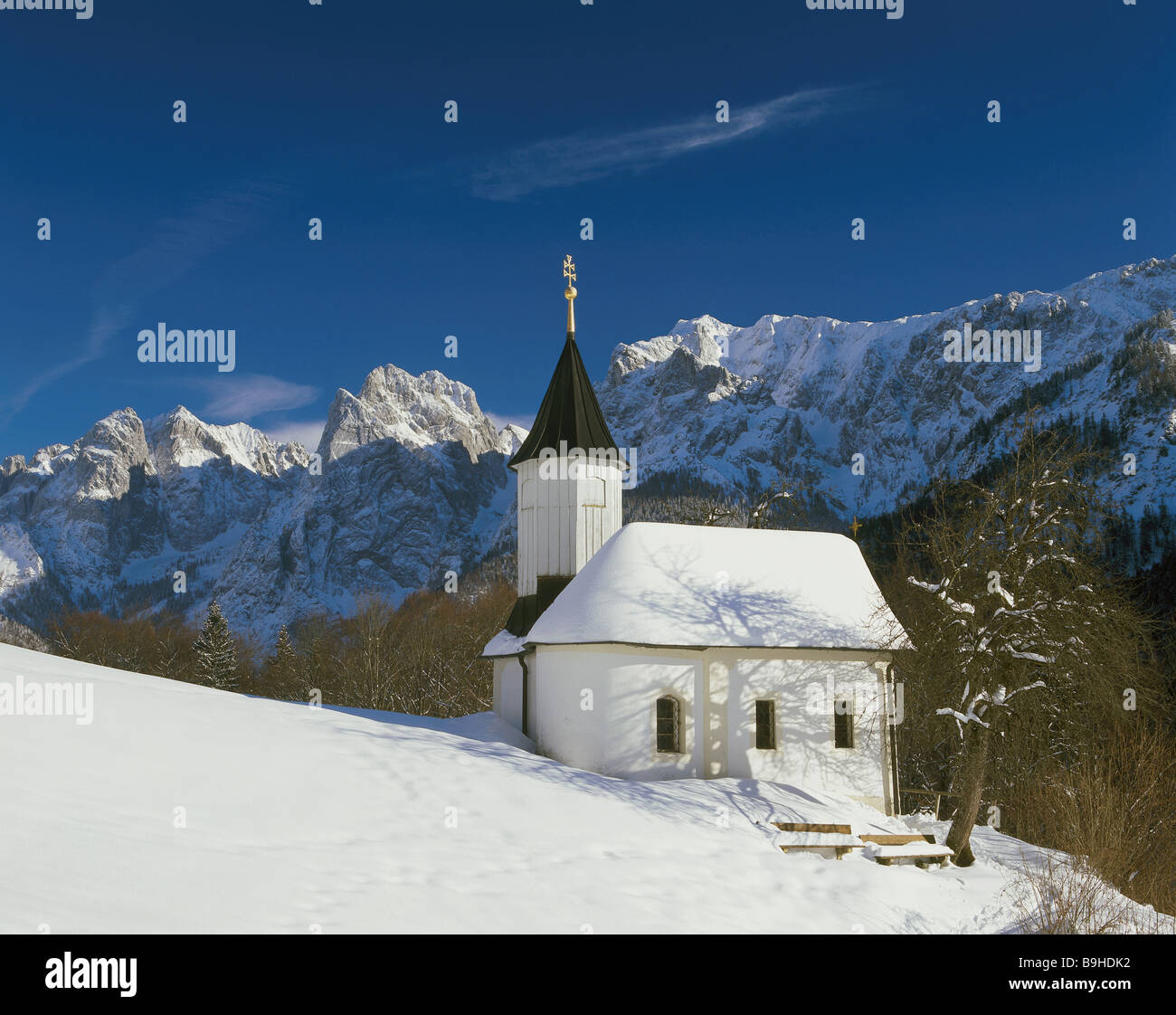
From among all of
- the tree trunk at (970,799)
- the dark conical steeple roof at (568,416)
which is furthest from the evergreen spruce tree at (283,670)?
the tree trunk at (970,799)

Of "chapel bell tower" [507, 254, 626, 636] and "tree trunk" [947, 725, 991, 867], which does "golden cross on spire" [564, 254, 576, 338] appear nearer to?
"chapel bell tower" [507, 254, 626, 636]

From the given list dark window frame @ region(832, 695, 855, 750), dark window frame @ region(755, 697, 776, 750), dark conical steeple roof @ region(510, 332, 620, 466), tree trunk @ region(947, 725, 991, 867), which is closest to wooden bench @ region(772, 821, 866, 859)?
tree trunk @ region(947, 725, 991, 867)

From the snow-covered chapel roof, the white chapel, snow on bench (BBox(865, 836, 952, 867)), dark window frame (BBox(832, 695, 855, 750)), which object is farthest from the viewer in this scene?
dark window frame (BBox(832, 695, 855, 750))

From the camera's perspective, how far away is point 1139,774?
82.7ft

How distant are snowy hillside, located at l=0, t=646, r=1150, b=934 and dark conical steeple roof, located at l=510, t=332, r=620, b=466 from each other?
450 inches

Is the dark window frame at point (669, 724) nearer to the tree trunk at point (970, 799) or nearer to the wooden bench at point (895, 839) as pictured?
the wooden bench at point (895, 839)

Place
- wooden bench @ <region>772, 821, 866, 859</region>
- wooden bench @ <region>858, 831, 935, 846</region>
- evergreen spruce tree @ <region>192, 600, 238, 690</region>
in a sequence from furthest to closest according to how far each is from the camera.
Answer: evergreen spruce tree @ <region>192, 600, 238, 690</region> < wooden bench @ <region>858, 831, 935, 846</region> < wooden bench @ <region>772, 821, 866, 859</region>

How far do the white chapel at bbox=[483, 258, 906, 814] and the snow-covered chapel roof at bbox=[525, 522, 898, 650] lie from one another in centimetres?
4

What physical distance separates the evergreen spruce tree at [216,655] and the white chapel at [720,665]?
3952cm

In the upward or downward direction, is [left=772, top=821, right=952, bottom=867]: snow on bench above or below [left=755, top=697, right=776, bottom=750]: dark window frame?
below

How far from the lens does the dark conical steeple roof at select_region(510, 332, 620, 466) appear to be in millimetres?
30891

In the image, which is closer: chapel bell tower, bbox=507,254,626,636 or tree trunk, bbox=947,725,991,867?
tree trunk, bbox=947,725,991,867

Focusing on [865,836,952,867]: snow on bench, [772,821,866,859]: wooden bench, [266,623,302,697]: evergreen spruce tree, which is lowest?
Answer: [266,623,302,697]: evergreen spruce tree
